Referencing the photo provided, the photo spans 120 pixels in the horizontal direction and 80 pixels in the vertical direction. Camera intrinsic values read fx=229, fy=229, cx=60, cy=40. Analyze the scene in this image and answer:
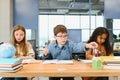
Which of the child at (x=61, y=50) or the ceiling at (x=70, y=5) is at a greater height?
the ceiling at (x=70, y=5)

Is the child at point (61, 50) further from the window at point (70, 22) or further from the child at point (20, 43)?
the window at point (70, 22)

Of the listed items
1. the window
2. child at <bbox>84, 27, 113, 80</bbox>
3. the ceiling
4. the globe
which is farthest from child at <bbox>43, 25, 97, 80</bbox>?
the window

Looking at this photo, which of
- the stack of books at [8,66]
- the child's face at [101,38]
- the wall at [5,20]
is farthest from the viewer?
the wall at [5,20]

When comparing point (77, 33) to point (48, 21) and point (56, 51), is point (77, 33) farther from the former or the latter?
point (56, 51)

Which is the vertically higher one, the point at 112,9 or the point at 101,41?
the point at 112,9

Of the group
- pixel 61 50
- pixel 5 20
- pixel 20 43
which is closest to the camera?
pixel 61 50

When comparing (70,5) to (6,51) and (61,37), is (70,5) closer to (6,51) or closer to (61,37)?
(61,37)

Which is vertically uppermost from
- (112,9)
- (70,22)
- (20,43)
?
(70,22)

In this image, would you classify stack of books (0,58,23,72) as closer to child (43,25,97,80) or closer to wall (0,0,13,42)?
child (43,25,97,80)

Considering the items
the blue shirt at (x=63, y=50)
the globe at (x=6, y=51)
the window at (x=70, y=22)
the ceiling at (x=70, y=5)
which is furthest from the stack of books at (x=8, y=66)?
the window at (x=70, y=22)

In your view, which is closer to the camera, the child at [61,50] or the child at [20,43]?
the child at [61,50]

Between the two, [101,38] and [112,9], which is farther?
[112,9]

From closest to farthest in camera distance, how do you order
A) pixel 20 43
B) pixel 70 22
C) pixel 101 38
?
pixel 101 38
pixel 20 43
pixel 70 22

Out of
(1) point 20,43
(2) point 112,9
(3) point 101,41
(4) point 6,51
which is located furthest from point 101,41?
(2) point 112,9
